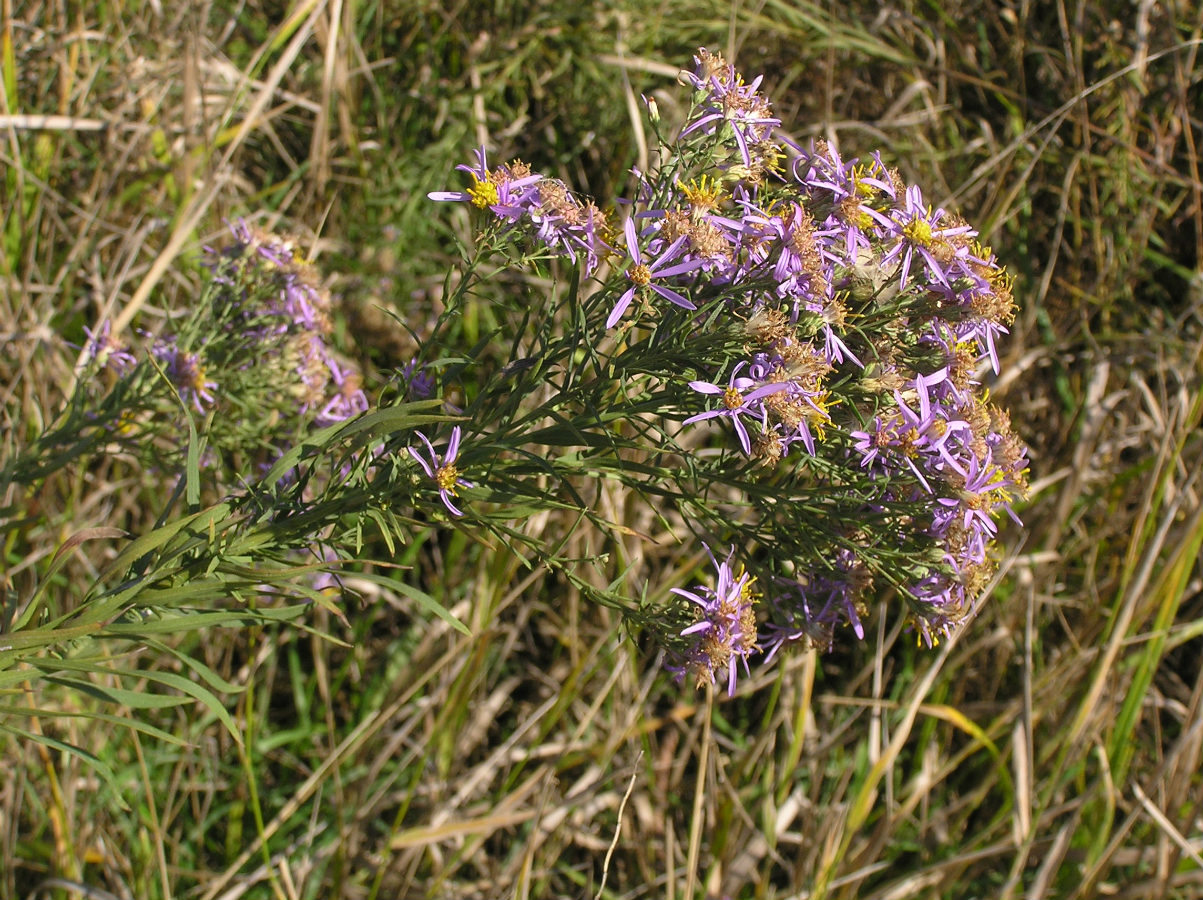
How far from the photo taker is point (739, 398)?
3.18 feet

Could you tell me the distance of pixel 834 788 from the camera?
2.52 m

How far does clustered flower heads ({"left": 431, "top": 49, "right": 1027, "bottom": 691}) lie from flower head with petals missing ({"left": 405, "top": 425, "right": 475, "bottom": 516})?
0.22 metres

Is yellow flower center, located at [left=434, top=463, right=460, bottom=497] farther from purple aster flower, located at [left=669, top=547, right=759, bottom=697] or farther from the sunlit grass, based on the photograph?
the sunlit grass

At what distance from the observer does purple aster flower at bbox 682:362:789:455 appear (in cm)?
95

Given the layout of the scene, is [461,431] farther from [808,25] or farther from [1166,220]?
[1166,220]

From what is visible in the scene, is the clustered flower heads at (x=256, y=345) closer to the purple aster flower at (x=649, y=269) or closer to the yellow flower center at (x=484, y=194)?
the yellow flower center at (x=484, y=194)

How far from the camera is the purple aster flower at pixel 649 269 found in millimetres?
976

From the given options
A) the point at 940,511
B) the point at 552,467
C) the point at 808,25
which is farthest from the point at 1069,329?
the point at 552,467

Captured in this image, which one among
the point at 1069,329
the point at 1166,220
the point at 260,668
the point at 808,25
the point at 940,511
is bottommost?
the point at 260,668

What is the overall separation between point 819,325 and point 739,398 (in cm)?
12

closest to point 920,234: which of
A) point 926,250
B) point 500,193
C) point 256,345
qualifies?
point 926,250

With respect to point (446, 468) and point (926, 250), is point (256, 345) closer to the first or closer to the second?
point (446, 468)

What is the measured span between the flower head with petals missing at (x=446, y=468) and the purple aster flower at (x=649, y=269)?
0.71ft

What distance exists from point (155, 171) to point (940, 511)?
2.29 m
